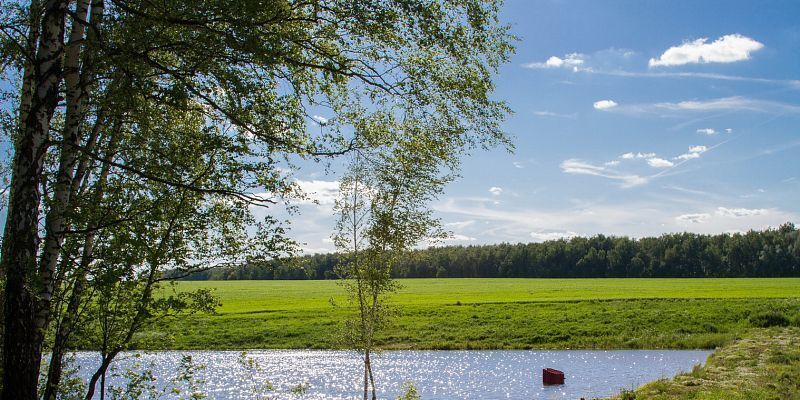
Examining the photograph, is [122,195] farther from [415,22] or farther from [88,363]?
[88,363]

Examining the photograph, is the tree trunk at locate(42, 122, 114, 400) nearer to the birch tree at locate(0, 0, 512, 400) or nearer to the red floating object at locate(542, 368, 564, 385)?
the birch tree at locate(0, 0, 512, 400)

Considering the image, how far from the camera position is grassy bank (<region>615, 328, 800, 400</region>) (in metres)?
16.5

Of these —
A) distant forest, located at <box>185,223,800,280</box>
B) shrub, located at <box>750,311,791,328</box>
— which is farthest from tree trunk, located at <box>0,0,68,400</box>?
distant forest, located at <box>185,223,800,280</box>

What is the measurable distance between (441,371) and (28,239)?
25703mm

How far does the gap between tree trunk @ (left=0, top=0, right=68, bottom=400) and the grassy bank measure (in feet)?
48.1

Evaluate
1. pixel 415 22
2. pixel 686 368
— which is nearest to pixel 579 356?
pixel 686 368

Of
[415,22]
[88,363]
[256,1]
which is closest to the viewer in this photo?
[256,1]

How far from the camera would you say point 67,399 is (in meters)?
10.4

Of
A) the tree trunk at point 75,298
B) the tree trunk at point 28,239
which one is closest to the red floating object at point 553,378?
the tree trunk at point 75,298

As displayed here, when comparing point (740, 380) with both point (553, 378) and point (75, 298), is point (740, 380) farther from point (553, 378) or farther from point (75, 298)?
point (75, 298)

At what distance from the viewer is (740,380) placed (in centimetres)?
1888

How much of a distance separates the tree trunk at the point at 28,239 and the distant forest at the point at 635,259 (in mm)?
117317

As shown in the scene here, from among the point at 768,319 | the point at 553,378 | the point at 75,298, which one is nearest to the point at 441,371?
the point at 553,378

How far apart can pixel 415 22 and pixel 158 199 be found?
4.77m
